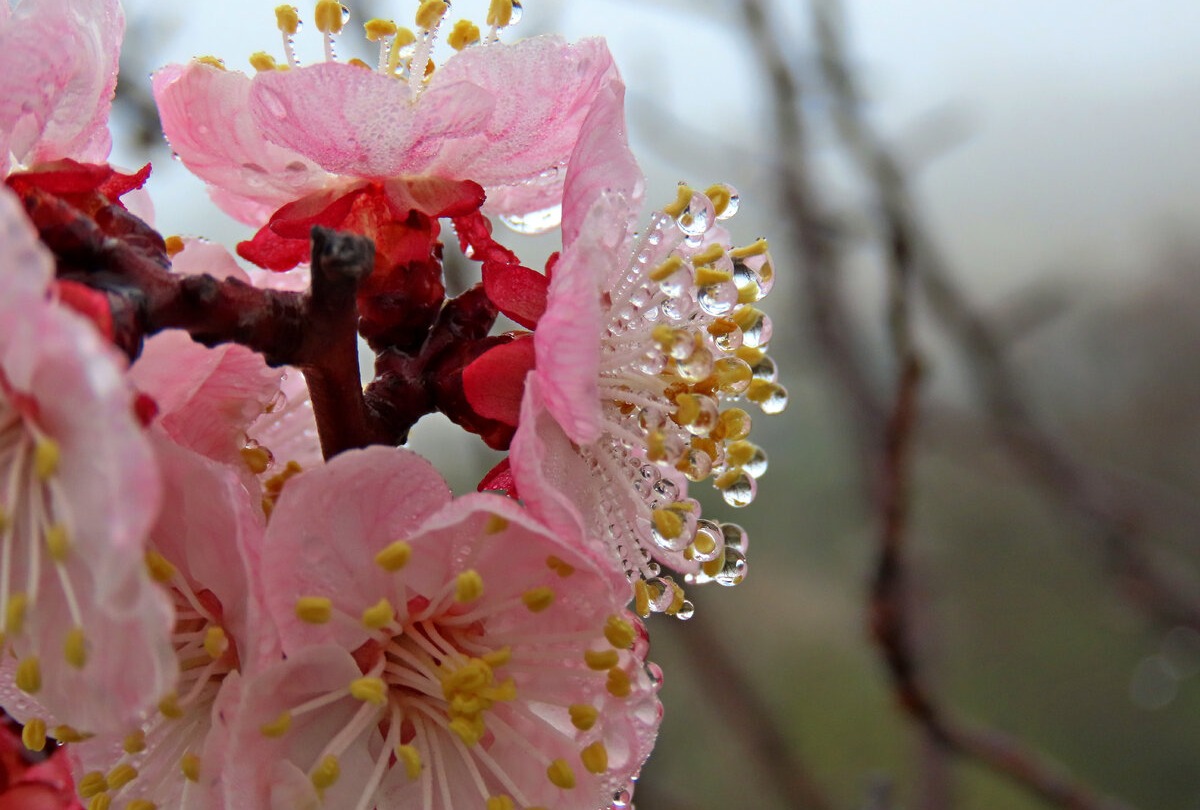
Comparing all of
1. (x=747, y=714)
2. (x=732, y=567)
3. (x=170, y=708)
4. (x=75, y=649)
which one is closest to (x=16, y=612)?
(x=75, y=649)

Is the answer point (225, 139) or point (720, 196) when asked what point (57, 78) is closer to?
point (225, 139)

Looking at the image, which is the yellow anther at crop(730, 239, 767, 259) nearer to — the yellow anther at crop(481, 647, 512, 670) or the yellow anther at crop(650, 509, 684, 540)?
the yellow anther at crop(650, 509, 684, 540)

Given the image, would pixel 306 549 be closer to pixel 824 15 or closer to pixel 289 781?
pixel 289 781

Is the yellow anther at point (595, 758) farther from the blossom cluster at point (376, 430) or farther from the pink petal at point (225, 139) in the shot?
the pink petal at point (225, 139)

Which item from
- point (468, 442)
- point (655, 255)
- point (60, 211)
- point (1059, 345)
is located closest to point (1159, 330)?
point (1059, 345)

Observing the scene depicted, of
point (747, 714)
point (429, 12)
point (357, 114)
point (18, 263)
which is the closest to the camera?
point (18, 263)

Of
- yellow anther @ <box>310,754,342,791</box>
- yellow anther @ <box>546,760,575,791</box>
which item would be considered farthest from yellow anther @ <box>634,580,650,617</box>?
yellow anther @ <box>310,754,342,791</box>
